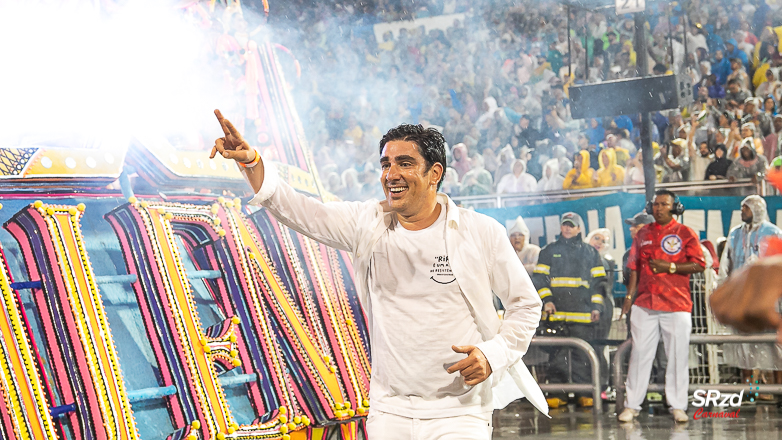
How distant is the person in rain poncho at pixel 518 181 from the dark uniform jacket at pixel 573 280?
1.59m

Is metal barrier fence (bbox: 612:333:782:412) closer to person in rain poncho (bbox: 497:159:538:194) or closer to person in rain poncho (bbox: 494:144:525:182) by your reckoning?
person in rain poncho (bbox: 497:159:538:194)

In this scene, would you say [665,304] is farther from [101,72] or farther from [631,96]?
[101,72]

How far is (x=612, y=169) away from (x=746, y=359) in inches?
104

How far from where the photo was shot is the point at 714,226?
904cm

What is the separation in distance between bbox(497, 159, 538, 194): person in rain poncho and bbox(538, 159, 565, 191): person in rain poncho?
0.28 feet

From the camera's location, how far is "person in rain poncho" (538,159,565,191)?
384 inches

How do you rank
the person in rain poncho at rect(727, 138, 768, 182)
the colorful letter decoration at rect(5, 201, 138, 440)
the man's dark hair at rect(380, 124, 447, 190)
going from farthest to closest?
the person in rain poncho at rect(727, 138, 768, 182) → the colorful letter decoration at rect(5, 201, 138, 440) → the man's dark hair at rect(380, 124, 447, 190)

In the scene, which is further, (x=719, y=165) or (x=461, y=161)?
(x=461, y=161)

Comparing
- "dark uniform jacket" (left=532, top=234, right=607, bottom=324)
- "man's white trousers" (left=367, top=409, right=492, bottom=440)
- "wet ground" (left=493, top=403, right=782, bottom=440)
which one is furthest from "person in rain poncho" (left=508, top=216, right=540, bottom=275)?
"man's white trousers" (left=367, top=409, right=492, bottom=440)

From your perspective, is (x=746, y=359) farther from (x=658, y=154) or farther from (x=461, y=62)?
(x=461, y=62)

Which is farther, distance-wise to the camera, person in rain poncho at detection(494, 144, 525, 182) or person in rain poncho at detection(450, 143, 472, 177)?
person in rain poncho at detection(494, 144, 525, 182)

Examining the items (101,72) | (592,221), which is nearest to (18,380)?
(101,72)

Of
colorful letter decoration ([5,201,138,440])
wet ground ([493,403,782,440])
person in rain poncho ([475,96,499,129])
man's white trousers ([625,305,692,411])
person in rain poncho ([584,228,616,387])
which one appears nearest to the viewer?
colorful letter decoration ([5,201,138,440])

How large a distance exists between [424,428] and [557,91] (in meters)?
7.65
